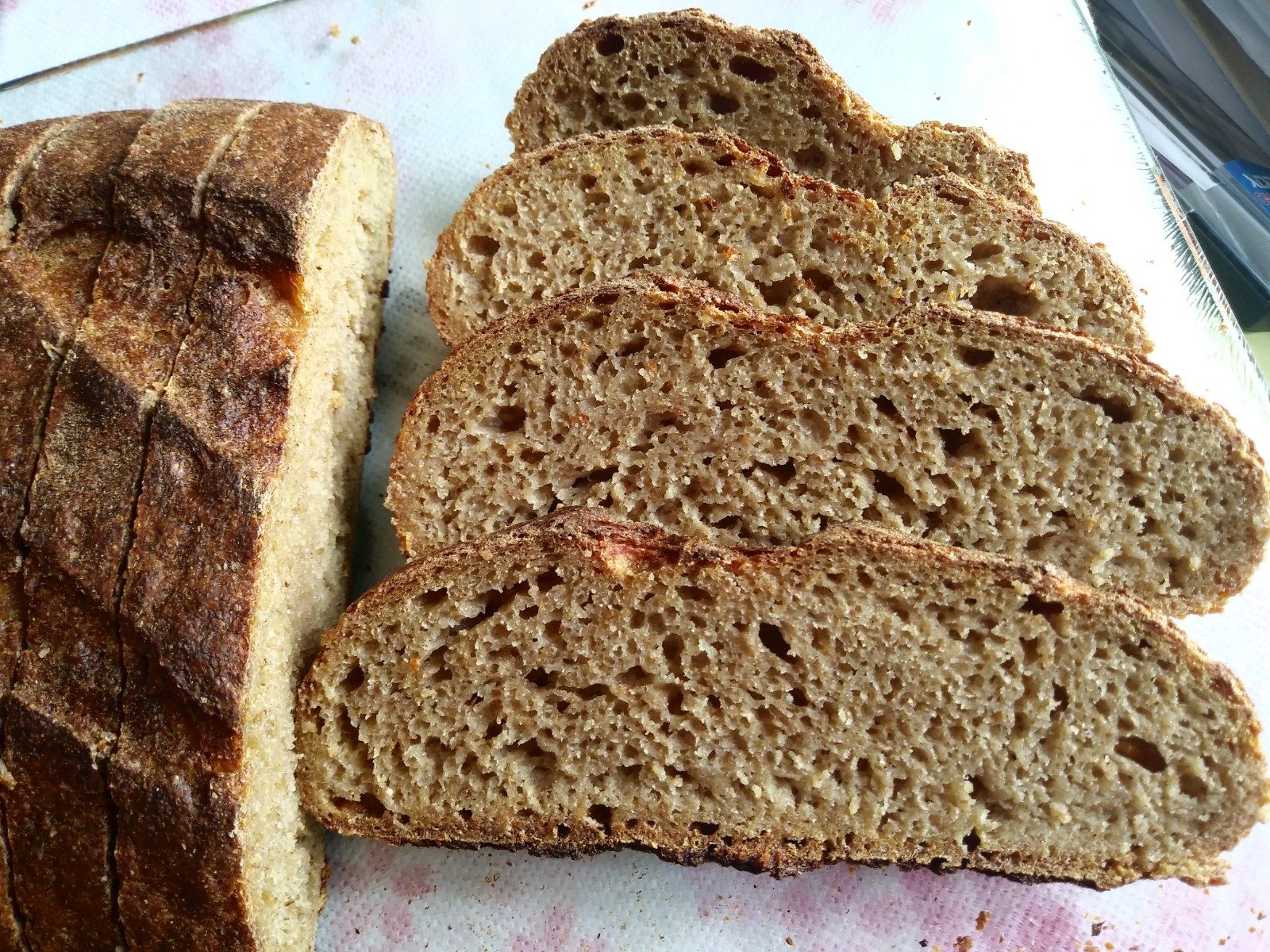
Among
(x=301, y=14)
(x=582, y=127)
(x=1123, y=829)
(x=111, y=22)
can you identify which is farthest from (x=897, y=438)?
(x=111, y=22)

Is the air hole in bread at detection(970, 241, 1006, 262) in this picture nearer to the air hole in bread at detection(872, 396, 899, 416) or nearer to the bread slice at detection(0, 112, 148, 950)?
the air hole in bread at detection(872, 396, 899, 416)

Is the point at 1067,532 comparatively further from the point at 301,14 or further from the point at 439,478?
the point at 301,14

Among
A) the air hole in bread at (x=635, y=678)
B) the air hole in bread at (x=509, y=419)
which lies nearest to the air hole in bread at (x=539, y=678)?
the air hole in bread at (x=635, y=678)

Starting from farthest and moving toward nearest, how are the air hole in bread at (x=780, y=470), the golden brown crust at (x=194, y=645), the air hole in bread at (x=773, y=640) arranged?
the air hole in bread at (x=780, y=470)
the air hole in bread at (x=773, y=640)
the golden brown crust at (x=194, y=645)

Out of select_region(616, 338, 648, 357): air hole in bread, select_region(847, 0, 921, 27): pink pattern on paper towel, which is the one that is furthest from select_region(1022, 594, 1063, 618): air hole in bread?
select_region(847, 0, 921, 27): pink pattern on paper towel

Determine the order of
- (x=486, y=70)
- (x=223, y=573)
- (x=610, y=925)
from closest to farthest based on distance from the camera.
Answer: (x=223, y=573), (x=610, y=925), (x=486, y=70)

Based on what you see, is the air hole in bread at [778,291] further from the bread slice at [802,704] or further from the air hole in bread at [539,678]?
the air hole in bread at [539,678]
